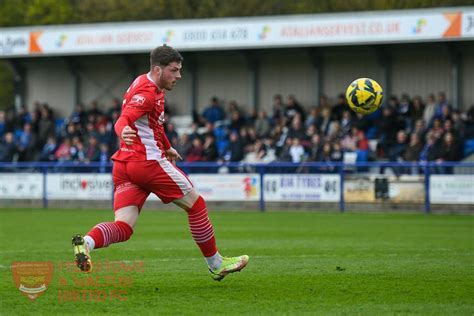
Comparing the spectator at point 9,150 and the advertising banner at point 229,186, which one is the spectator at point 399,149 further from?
the spectator at point 9,150

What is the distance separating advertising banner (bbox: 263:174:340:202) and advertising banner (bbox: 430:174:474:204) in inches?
98.3

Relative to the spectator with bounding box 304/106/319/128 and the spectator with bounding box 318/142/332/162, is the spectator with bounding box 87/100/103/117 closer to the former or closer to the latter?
the spectator with bounding box 304/106/319/128

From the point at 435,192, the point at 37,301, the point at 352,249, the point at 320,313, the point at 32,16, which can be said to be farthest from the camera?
the point at 32,16

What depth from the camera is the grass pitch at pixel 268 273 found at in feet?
25.5

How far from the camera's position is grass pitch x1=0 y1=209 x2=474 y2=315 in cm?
776

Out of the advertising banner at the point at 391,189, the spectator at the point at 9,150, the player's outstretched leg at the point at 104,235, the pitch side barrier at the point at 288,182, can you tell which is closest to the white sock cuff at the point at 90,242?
the player's outstretched leg at the point at 104,235

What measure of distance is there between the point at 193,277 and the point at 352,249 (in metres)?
3.95

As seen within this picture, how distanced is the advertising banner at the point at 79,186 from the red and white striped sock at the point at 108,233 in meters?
17.8

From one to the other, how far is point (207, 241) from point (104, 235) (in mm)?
1075

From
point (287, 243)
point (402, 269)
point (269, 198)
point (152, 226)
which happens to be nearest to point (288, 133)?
point (269, 198)

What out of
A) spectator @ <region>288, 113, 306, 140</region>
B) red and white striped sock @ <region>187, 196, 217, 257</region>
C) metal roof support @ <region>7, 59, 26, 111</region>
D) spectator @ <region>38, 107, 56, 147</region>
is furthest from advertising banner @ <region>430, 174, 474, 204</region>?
metal roof support @ <region>7, 59, 26, 111</region>

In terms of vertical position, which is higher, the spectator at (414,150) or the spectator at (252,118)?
the spectator at (252,118)

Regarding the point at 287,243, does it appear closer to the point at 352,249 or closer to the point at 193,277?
the point at 352,249

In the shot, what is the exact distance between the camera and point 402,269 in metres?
10.5
